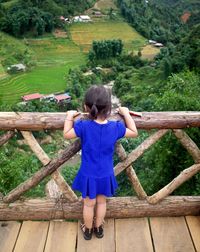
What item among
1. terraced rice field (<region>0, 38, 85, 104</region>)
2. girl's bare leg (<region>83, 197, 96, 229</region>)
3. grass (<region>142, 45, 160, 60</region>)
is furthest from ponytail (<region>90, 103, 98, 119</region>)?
grass (<region>142, 45, 160, 60</region>)

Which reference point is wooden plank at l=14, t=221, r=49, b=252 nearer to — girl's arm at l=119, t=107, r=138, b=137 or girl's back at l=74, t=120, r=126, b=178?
girl's back at l=74, t=120, r=126, b=178

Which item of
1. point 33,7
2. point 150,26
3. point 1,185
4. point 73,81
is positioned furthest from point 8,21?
point 1,185

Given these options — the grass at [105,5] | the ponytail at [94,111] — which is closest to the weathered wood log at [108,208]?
the ponytail at [94,111]

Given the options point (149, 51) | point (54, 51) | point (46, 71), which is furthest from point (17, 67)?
point (149, 51)

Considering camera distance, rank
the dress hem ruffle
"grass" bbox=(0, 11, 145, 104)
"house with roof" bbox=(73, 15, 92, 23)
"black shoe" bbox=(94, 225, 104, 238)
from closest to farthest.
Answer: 1. the dress hem ruffle
2. "black shoe" bbox=(94, 225, 104, 238)
3. "grass" bbox=(0, 11, 145, 104)
4. "house with roof" bbox=(73, 15, 92, 23)

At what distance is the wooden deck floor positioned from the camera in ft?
9.20

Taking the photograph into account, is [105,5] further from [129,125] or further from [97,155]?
[97,155]

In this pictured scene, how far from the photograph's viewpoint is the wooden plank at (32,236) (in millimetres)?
2791

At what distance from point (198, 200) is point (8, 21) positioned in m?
50.5

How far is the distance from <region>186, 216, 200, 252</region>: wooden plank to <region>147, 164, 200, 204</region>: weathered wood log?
281 mm

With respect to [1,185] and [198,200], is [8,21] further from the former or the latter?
[198,200]

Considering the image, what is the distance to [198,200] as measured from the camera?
3.15 m

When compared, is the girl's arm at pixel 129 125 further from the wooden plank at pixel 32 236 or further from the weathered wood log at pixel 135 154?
the wooden plank at pixel 32 236

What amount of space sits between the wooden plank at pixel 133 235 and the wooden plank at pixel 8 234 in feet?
2.53
